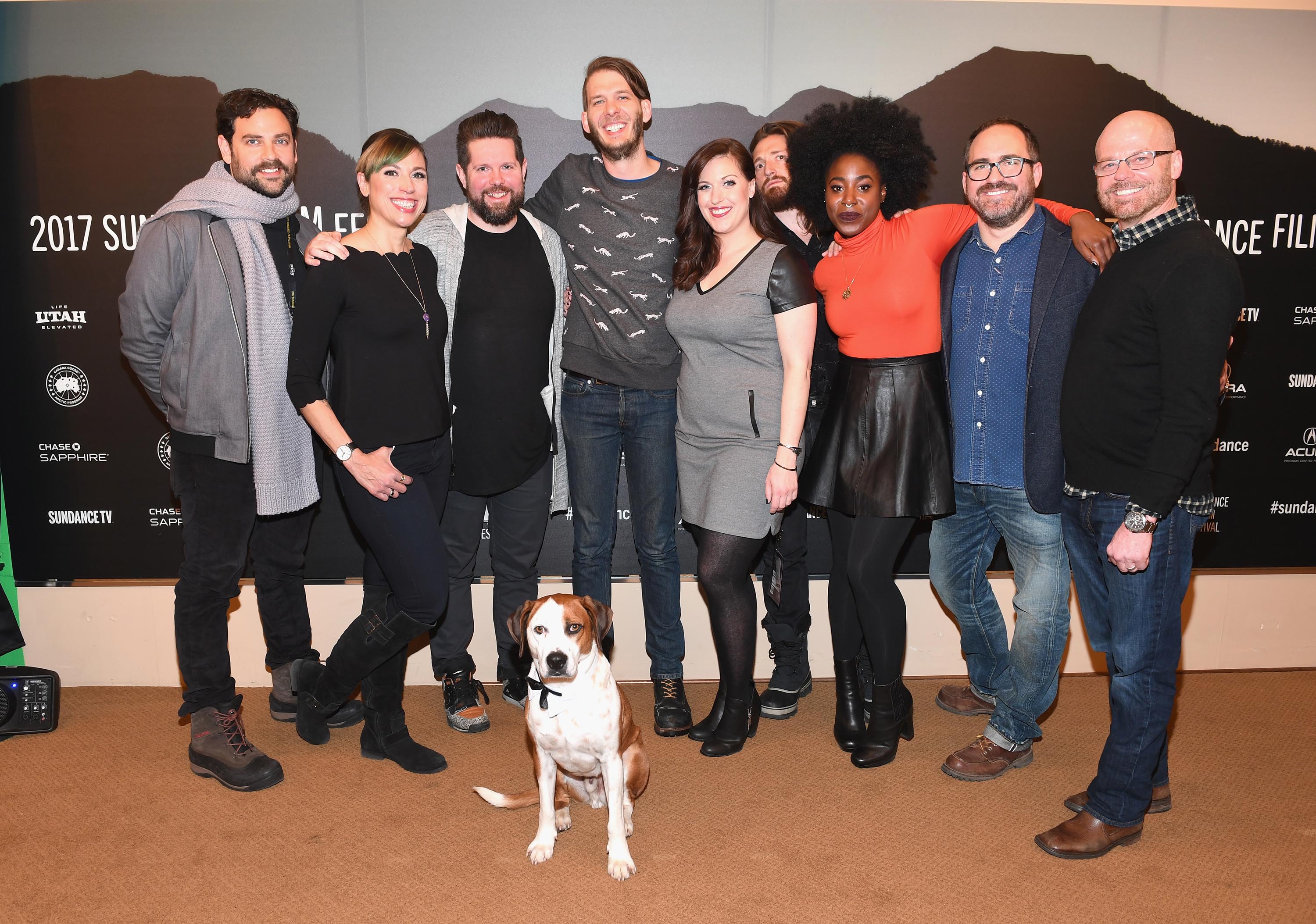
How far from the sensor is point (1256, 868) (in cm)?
244

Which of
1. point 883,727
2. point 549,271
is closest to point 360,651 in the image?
point 549,271

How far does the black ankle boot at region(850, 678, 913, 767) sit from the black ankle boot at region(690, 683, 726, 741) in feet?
1.59

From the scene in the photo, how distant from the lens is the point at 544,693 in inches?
92.8

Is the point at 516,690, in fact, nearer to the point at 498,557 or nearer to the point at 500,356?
the point at 498,557

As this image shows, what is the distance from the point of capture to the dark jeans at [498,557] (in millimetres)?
3195

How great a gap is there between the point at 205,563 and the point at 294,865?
3.26 ft

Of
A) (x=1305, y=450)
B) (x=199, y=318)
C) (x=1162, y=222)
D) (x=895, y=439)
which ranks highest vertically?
(x=1162, y=222)

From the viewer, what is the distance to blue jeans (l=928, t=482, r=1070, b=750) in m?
2.76

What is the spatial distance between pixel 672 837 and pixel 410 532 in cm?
122

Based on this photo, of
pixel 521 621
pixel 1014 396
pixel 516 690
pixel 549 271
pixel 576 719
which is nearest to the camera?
pixel 576 719

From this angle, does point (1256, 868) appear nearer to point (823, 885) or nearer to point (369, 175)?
point (823, 885)

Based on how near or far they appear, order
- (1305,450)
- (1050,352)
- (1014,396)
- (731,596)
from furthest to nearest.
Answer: (1305,450), (731,596), (1014,396), (1050,352)

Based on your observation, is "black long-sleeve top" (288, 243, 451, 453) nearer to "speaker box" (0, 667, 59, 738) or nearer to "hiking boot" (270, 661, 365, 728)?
"hiking boot" (270, 661, 365, 728)

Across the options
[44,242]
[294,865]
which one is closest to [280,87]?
[44,242]
